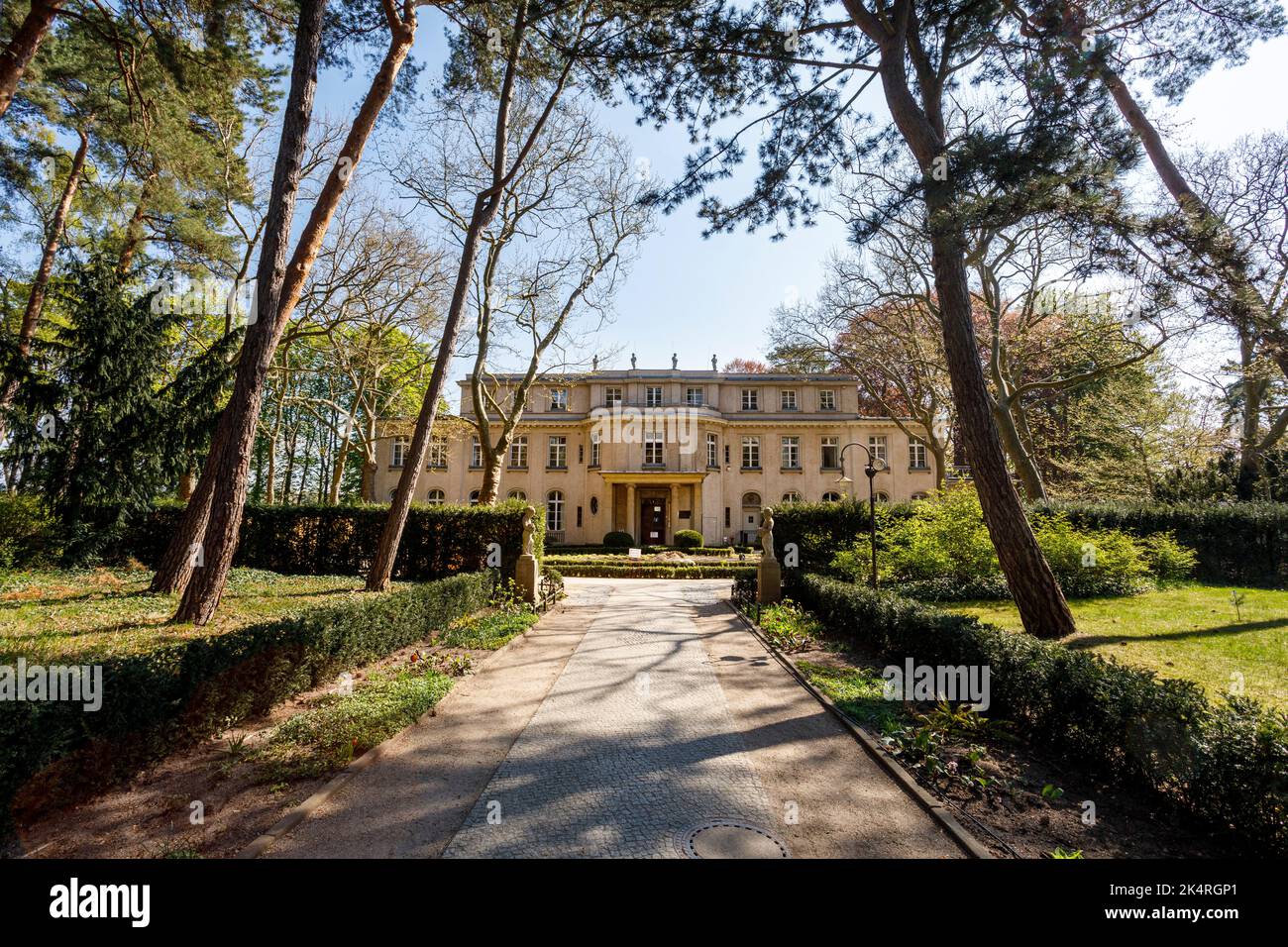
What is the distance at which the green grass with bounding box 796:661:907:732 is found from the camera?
541 centimetres

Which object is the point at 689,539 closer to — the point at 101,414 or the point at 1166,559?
the point at 1166,559

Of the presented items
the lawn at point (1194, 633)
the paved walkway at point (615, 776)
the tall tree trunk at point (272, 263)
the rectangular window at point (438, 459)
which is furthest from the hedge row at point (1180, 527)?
the rectangular window at point (438, 459)

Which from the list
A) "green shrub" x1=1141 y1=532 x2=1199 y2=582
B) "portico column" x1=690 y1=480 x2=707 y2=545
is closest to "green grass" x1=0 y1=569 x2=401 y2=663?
"green shrub" x1=1141 y1=532 x2=1199 y2=582

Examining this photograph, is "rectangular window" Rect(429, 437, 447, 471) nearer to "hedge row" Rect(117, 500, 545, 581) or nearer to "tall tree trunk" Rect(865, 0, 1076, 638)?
"hedge row" Rect(117, 500, 545, 581)

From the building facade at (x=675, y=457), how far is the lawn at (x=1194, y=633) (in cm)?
1962

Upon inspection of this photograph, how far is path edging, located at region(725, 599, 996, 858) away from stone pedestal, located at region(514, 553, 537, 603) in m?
Result: 6.54

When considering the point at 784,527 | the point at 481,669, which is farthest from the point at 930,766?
the point at 784,527

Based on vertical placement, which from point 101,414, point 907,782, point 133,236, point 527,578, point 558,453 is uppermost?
point 133,236

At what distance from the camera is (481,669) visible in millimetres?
7156

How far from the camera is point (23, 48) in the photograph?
835 centimetres

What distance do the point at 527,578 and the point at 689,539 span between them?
1635cm

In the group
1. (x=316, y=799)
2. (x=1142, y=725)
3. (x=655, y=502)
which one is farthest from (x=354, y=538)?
(x=655, y=502)
